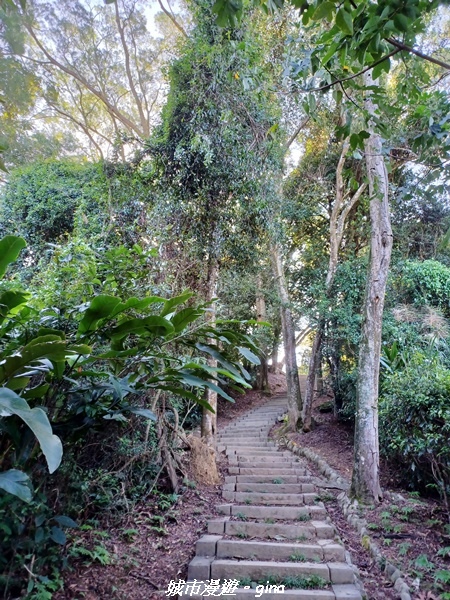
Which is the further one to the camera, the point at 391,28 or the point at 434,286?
the point at 434,286

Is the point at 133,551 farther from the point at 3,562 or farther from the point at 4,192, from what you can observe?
the point at 4,192

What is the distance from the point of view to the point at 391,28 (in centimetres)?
122

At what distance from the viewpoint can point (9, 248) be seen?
1305 mm

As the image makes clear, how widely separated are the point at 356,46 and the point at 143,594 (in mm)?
2940

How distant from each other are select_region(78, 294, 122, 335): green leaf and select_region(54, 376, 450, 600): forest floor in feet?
4.61

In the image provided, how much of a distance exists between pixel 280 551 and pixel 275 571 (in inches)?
9.9

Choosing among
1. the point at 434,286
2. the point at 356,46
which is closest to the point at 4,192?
the point at 356,46

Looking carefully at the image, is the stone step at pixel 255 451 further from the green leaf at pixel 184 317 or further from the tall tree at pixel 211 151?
the green leaf at pixel 184 317

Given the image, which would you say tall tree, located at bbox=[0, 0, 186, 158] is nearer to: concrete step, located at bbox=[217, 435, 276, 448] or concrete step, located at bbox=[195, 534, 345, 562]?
concrete step, located at bbox=[217, 435, 276, 448]

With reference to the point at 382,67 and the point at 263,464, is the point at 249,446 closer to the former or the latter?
the point at 263,464

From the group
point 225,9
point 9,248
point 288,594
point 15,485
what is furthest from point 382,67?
point 288,594

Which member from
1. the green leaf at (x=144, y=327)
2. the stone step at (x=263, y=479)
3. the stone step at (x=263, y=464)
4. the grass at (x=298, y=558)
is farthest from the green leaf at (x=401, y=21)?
the stone step at (x=263, y=464)

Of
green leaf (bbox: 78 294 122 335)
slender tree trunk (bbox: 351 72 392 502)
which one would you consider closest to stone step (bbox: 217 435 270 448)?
slender tree trunk (bbox: 351 72 392 502)

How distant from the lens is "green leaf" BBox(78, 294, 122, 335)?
1.26 metres
